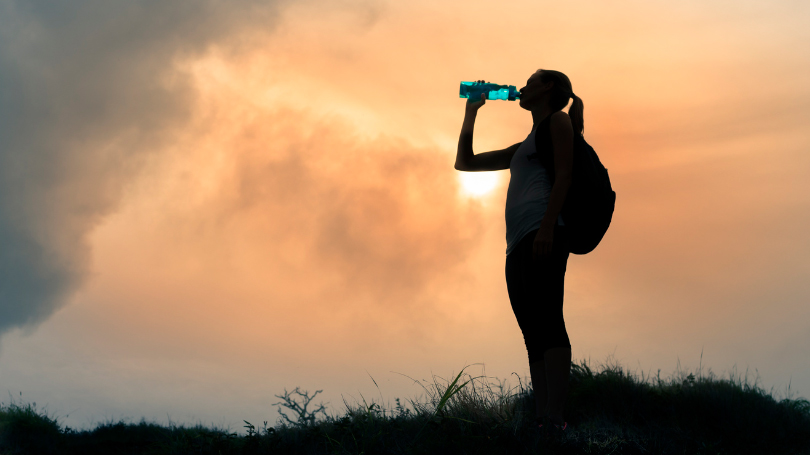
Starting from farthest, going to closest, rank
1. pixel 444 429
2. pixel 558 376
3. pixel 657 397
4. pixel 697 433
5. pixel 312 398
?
pixel 657 397 → pixel 697 433 → pixel 312 398 → pixel 444 429 → pixel 558 376

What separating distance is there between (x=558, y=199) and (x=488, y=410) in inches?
71.8

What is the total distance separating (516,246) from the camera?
162 inches

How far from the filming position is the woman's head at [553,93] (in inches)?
172

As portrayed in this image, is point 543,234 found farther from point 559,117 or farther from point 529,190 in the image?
point 559,117

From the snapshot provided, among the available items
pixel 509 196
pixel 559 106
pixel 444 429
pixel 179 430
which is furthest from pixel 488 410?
pixel 179 430

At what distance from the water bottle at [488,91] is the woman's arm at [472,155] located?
0.18ft

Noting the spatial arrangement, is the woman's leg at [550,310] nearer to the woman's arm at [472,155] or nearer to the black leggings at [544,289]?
the black leggings at [544,289]

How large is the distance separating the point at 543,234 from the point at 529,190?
16.9 inches

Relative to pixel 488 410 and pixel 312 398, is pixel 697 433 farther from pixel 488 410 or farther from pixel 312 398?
pixel 312 398

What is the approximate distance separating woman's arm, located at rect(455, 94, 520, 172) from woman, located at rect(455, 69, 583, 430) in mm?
520

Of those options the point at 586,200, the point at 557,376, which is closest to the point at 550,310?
the point at 557,376

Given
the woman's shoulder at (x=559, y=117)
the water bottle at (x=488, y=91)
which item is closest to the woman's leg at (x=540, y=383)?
the woman's shoulder at (x=559, y=117)

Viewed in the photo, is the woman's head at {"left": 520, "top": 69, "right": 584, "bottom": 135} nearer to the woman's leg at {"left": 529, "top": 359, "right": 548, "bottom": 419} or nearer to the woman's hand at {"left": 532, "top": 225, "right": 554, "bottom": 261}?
the woman's hand at {"left": 532, "top": 225, "right": 554, "bottom": 261}

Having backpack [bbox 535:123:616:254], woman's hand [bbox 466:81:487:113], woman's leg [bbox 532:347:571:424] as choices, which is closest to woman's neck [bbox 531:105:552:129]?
backpack [bbox 535:123:616:254]
